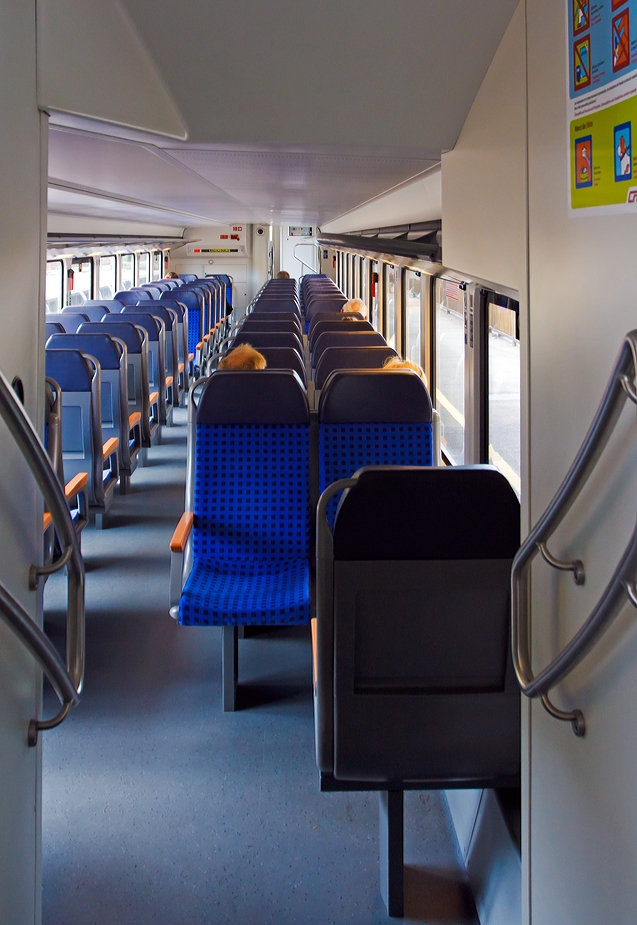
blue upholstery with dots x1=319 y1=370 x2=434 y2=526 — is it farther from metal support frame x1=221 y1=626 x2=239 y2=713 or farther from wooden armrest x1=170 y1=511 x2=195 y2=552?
metal support frame x1=221 y1=626 x2=239 y2=713

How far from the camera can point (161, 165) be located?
3.89 metres

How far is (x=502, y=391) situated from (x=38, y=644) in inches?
122

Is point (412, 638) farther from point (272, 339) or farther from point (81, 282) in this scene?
point (81, 282)

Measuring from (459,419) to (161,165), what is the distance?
403 centimetres

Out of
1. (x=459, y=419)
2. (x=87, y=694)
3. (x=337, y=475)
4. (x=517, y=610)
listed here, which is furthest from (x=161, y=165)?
(x=459, y=419)

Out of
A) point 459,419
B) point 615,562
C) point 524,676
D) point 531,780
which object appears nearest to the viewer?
point 615,562

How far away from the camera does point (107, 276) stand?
1328 cm

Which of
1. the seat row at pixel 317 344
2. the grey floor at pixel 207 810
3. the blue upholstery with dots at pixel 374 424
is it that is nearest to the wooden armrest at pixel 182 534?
the blue upholstery with dots at pixel 374 424

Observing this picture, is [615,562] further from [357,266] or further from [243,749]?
[357,266]

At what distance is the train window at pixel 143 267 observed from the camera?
53.4ft

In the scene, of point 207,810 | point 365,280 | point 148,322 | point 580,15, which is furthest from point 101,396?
point 365,280

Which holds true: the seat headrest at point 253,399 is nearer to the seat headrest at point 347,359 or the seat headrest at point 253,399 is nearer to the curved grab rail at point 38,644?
the seat headrest at point 347,359

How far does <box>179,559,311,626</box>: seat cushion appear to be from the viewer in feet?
10.7

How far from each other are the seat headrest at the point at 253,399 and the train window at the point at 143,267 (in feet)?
42.7
